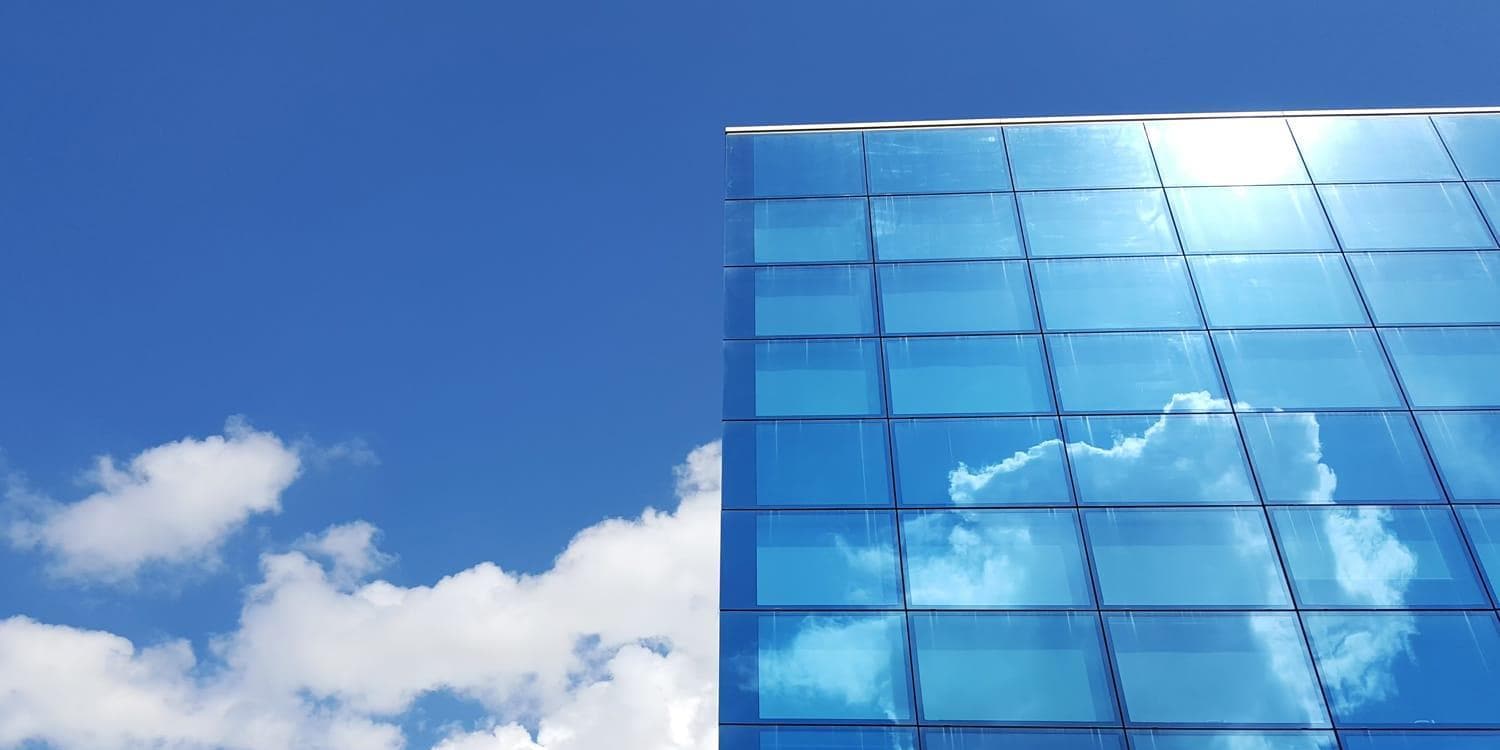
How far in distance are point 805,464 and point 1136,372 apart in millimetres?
7040

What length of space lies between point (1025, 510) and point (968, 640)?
2.86 metres

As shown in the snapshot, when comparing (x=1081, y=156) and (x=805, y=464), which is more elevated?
(x=1081, y=156)

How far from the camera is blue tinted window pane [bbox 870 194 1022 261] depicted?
24344 millimetres

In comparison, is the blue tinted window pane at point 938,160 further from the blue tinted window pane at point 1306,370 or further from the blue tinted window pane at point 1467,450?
the blue tinted window pane at point 1467,450

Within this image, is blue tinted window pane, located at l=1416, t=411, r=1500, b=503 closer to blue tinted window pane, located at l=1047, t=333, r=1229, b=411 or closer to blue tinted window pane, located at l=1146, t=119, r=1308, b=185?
blue tinted window pane, located at l=1047, t=333, r=1229, b=411

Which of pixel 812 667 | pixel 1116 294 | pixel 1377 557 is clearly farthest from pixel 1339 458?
pixel 812 667

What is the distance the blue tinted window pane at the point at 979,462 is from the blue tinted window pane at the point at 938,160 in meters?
6.79

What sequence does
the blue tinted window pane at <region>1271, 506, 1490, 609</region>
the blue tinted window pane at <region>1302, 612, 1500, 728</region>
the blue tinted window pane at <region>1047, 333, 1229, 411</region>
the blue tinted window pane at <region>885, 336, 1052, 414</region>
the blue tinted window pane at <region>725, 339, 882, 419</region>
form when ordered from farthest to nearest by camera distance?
the blue tinted window pane at <region>725, 339, 882, 419</region>, the blue tinted window pane at <region>885, 336, 1052, 414</region>, the blue tinted window pane at <region>1047, 333, 1229, 411</region>, the blue tinted window pane at <region>1271, 506, 1490, 609</region>, the blue tinted window pane at <region>1302, 612, 1500, 728</region>

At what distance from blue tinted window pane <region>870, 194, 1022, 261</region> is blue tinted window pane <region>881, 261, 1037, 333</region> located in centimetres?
38

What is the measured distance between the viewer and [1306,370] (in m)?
21.9

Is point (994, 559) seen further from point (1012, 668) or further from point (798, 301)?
point (798, 301)

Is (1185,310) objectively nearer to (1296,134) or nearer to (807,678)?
(1296,134)

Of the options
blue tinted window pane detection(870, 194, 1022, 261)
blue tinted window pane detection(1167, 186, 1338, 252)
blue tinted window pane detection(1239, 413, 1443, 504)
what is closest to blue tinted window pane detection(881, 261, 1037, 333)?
blue tinted window pane detection(870, 194, 1022, 261)

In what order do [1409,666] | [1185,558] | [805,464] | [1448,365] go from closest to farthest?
[1409,666] < [1185,558] < [805,464] < [1448,365]
